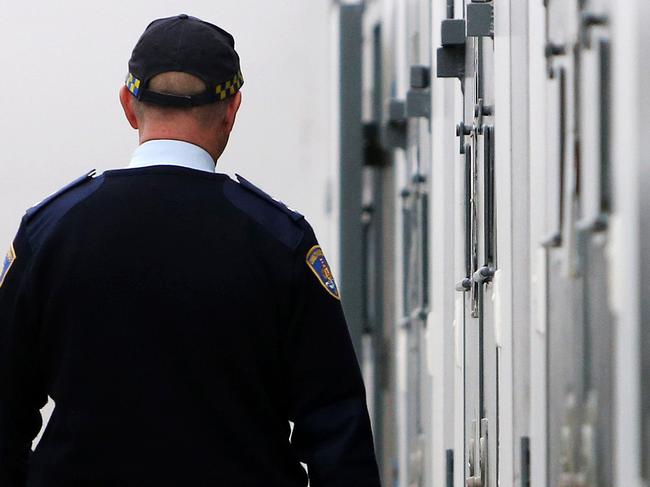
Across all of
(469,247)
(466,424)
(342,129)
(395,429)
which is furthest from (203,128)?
(342,129)

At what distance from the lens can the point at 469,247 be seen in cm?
286

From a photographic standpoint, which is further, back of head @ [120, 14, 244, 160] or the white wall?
the white wall

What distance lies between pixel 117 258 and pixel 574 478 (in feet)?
1.94

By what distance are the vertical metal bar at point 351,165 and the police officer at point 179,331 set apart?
3.61 m

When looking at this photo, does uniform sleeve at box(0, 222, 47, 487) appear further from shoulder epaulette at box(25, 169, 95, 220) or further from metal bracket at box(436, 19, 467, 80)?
metal bracket at box(436, 19, 467, 80)

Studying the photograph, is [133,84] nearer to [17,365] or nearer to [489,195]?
[17,365]

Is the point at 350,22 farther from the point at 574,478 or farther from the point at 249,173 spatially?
the point at 574,478

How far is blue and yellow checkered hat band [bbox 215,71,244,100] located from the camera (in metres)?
1.93

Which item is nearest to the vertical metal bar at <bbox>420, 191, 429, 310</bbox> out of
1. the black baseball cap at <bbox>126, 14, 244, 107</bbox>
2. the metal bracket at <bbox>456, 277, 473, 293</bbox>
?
the metal bracket at <bbox>456, 277, 473, 293</bbox>

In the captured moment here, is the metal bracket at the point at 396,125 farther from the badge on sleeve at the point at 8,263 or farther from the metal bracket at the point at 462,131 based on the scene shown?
the badge on sleeve at the point at 8,263

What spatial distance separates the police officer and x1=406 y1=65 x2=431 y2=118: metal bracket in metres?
1.71

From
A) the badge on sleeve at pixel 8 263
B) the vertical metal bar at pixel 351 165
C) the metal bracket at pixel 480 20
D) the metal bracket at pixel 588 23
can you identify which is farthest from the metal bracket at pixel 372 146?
the metal bracket at pixel 588 23

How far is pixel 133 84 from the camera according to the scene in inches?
76.4

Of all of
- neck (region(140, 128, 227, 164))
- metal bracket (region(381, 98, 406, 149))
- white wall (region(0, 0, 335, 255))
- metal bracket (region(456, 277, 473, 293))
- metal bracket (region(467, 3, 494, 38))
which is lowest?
metal bracket (region(456, 277, 473, 293))
